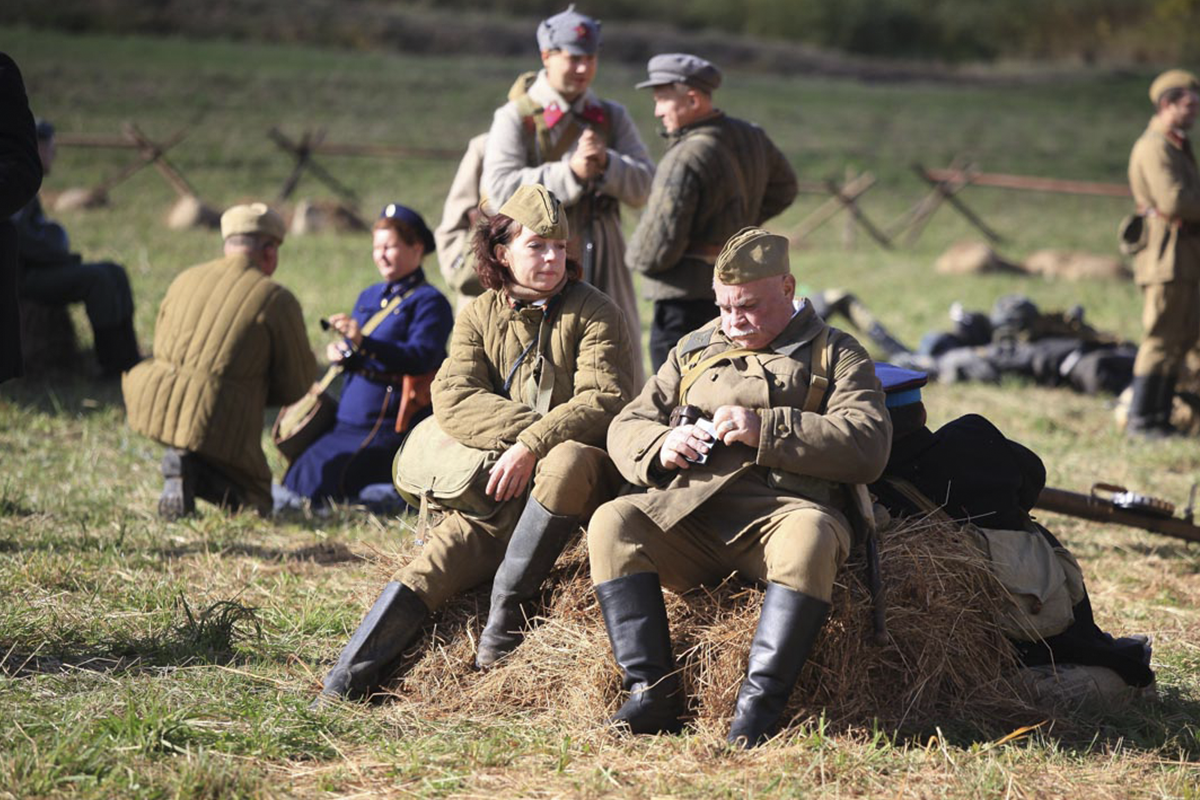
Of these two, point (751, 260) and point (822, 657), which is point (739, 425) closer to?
point (751, 260)

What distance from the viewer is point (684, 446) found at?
3.93 metres

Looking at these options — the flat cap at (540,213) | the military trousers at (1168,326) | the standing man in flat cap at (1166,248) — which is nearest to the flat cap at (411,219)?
the flat cap at (540,213)

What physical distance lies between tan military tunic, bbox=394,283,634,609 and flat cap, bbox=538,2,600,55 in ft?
6.50

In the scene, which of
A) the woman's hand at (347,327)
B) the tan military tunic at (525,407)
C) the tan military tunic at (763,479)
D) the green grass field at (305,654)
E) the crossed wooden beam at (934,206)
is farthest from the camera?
the crossed wooden beam at (934,206)

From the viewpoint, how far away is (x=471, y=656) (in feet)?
14.2

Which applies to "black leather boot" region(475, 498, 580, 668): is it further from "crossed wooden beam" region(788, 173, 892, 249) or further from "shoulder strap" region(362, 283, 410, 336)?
"crossed wooden beam" region(788, 173, 892, 249)

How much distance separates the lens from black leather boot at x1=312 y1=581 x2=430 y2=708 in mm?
4188

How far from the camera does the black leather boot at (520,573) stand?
4.19m

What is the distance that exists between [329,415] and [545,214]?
287cm

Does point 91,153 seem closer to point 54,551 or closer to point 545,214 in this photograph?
point 54,551

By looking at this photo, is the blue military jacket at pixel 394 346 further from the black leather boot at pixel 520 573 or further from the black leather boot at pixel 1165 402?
the black leather boot at pixel 1165 402

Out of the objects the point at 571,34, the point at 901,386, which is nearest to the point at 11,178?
the point at 571,34

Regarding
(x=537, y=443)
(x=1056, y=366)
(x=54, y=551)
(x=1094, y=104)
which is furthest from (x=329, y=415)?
(x=1094, y=104)

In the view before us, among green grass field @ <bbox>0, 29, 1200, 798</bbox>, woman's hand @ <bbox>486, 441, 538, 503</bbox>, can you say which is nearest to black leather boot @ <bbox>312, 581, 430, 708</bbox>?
green grass field @ <bbox>0, 29, 1200, 798</bbox>
